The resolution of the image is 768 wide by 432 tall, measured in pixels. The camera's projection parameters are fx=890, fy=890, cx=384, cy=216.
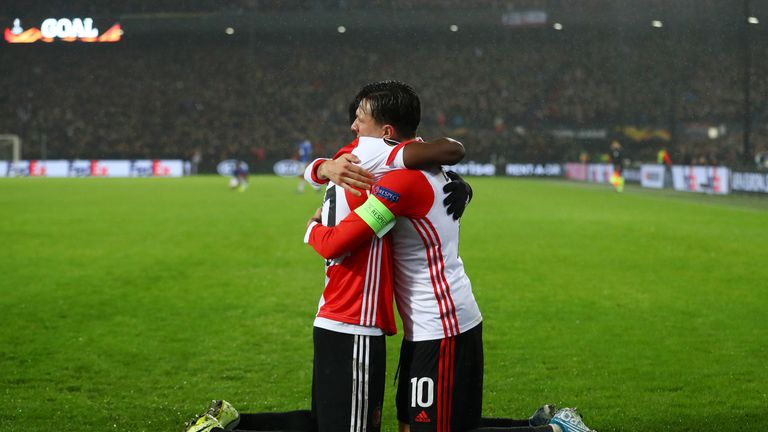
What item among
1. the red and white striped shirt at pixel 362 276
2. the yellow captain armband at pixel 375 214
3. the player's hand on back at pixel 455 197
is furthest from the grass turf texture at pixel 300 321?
the yellow captain armband at pixel 375 214

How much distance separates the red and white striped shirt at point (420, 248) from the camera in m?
3.56

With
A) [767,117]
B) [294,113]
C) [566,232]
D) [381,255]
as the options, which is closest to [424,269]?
[381,255]

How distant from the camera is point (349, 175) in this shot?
357 centimetres

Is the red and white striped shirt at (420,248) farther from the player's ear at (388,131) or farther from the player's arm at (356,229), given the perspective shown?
the player's ear at (388,131)

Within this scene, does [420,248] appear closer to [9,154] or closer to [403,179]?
[403,179]

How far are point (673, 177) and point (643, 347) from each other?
29528 mm

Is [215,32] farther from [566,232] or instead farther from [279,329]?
[279,329]

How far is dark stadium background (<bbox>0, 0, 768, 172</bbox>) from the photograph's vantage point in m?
56.3

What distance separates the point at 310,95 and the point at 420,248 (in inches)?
2365

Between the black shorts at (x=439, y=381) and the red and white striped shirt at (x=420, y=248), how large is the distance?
0.06 m

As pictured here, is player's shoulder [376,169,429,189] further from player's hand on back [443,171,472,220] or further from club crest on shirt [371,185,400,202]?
player's hand on back [443,171,472,220]

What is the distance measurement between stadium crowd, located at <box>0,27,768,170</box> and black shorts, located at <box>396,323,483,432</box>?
51.6 metres

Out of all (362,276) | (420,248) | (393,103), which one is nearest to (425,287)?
(420,248)

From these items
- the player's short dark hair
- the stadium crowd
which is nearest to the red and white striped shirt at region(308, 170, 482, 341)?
the player's short dark hair
